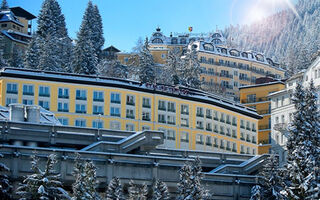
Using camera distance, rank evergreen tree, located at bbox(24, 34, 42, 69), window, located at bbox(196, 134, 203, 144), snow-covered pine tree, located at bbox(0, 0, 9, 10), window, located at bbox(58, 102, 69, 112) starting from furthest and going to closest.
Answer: snow-covered pine tree, located at bbox(0, 0, 9, 10) → evergreen tree, located at bbox(24, 34, 42, 69) → window, located at bbox(196, 134, 203, 144) → window, located at bbox(58, 102, 69, 112)

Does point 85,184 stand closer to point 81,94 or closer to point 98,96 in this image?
point 81,94

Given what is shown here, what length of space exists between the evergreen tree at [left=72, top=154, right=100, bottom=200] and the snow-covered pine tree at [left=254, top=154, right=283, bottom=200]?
56.3 ft

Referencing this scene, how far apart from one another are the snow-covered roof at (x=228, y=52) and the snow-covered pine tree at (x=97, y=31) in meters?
20.6

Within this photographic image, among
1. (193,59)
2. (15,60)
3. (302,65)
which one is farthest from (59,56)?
(302,65)

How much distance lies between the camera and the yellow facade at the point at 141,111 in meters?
91.3

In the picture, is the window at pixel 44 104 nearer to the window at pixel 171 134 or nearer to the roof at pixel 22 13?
the window at pixel 171 134

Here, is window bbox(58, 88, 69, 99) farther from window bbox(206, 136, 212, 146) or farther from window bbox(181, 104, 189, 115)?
window bbox(206, 136, 212, 146)

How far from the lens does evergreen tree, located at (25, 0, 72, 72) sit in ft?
387

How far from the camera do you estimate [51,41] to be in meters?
127

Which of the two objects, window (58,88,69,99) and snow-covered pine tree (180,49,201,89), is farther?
snow-covered pine tree (180,49,201,89)

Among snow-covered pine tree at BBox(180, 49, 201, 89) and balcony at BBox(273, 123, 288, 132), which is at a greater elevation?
snow-covered pine tree at BBox(180, 49, 201, 89)

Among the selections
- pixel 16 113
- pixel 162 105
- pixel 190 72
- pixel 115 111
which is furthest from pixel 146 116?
pixel 16 113

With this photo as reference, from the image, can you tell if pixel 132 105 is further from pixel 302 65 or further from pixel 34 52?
pixel 302 65

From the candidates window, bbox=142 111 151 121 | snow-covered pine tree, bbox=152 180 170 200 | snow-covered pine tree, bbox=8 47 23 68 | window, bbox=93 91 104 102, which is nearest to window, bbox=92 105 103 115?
window, bbox=93 91 104 102
